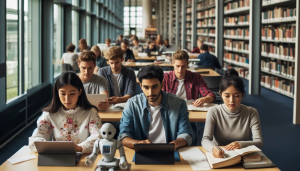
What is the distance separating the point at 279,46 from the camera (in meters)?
7.06

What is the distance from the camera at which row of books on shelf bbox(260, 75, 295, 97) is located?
6.73m

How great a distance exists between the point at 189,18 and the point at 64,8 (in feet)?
28.3

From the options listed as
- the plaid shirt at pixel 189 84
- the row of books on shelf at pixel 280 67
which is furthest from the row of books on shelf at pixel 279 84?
the plaid shirt at pixel 189 84

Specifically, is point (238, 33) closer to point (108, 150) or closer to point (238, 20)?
point (238, 20)

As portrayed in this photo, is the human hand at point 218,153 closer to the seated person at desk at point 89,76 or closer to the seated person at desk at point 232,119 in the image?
the seated person at desk at point 232,119

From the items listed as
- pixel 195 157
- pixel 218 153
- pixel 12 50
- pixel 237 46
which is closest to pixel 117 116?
pixel 195 157

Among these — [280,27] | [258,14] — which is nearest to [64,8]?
[258,14]

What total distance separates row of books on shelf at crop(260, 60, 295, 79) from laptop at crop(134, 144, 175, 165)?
549 centimetres

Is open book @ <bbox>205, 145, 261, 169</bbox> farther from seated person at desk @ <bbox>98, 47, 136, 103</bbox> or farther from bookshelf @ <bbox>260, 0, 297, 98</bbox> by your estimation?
bookshelf @ <bbox>260, 0, 297, 98</bbox>

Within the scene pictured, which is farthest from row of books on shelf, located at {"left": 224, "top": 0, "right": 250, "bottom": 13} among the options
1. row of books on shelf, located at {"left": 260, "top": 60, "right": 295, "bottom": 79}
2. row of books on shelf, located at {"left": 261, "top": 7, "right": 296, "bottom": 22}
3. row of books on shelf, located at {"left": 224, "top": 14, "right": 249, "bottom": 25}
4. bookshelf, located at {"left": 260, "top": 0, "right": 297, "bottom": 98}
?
row of books on shelf, located at {"left": 260, "top": 60, "right": 295, "bottom": 79}

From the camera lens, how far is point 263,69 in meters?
8.04

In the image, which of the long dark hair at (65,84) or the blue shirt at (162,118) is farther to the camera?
the blue shirt at (162,118)

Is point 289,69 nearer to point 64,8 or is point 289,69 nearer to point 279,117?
point 279,117

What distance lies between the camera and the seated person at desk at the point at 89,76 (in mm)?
3111
